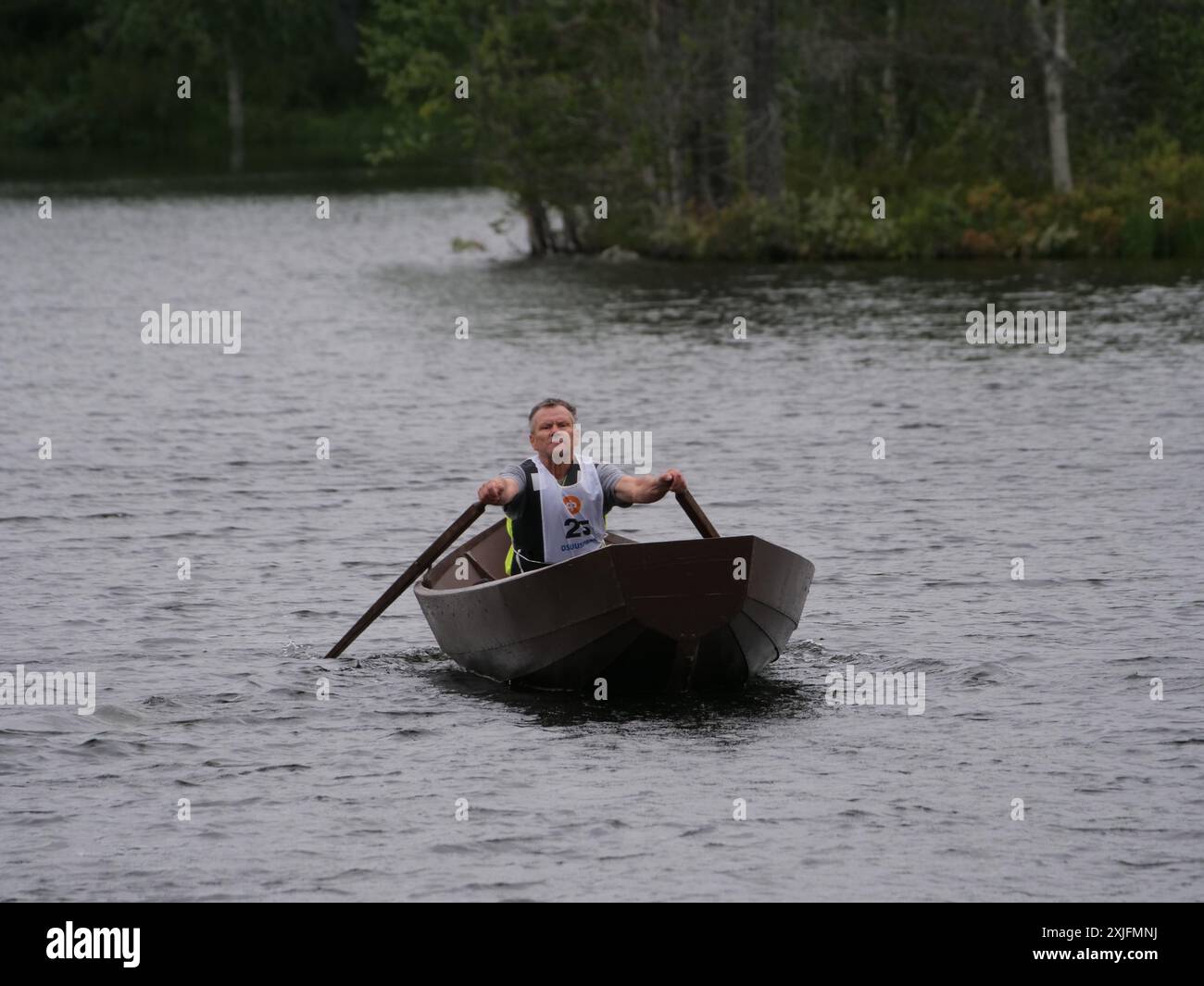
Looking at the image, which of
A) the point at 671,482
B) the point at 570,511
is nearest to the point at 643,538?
the point at 570,511

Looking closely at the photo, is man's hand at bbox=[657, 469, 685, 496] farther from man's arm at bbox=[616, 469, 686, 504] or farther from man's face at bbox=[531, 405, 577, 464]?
man's face at bbox=[531, 405, 577, 464]

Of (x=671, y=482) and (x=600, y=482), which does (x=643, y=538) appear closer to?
(x=600, y=482)

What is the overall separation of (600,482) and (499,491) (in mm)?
881

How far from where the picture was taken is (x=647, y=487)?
48.4ft

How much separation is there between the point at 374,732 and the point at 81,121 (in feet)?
327

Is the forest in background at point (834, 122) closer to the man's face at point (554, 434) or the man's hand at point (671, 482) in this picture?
the man's face at point (554, 434)

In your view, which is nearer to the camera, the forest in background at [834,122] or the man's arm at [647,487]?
the man's arm at [647,487]

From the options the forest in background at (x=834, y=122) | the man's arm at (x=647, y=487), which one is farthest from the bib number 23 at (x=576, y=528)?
the forest in background at (x=834, y=122)

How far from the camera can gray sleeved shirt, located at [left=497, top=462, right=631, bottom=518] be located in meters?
15.0

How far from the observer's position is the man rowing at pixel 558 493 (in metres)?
14.9

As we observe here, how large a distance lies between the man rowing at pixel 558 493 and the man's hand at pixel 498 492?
1 centimetres

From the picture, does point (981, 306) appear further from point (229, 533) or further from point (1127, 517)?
point (229, 533)
